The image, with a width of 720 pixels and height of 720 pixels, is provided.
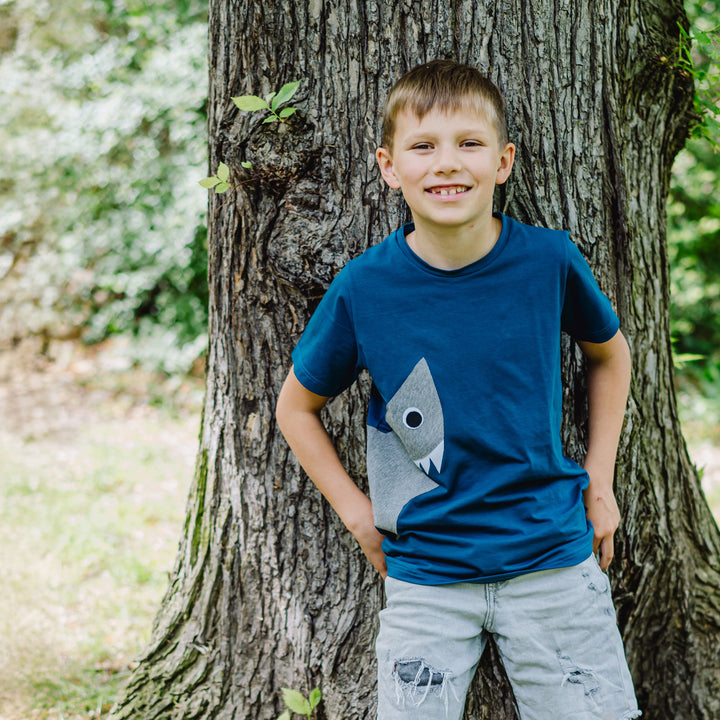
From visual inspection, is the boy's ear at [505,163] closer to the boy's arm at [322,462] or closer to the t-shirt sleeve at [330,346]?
the t-shirt sleeve at [330,346]

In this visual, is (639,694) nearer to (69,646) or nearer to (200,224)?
(69,646)

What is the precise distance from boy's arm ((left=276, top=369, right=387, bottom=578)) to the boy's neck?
18.7 inches

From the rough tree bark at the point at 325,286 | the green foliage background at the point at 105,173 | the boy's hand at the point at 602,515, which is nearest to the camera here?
the boy's hand at the point at 602,515

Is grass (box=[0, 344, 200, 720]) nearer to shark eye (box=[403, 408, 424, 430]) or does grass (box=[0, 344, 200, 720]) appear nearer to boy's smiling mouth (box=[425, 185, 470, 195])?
shark eye (box=[403, 408, 424, 430])

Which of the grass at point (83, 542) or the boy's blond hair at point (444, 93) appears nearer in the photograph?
the boy's blond hair at point (444, 93)

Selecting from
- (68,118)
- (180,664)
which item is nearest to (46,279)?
(68,118)

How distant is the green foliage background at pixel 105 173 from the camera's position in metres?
5.90

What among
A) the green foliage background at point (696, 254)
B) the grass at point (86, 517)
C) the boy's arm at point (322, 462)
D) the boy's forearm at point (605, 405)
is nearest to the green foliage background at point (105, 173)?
the grass at point (86, 517)

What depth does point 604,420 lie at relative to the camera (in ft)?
6.72

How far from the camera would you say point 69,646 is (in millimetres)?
3230

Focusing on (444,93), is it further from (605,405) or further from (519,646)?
(519,646)

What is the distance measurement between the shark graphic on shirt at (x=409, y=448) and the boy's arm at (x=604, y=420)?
483mm

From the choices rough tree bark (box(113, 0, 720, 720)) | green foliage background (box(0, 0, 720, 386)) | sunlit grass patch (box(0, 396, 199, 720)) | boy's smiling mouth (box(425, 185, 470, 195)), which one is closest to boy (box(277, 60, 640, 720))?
boy's smiling mouth (box(425, 185, 470, 195))

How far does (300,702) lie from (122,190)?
500 cm
